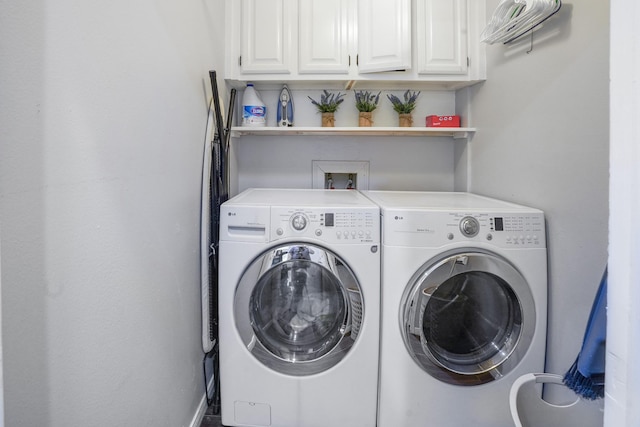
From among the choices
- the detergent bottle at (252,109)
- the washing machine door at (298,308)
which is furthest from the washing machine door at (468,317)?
the detergent bottle at (252,109)

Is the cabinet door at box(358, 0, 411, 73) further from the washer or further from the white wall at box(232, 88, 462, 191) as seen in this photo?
the washer

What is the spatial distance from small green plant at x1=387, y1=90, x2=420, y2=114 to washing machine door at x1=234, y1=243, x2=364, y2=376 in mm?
1251

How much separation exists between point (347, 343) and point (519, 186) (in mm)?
1134

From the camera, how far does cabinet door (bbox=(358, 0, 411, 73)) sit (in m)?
1.85

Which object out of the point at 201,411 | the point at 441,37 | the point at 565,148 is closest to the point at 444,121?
the point at 441,37

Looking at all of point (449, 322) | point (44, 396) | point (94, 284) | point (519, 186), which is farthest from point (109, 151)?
point (519, 186)

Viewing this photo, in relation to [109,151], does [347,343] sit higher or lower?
lower

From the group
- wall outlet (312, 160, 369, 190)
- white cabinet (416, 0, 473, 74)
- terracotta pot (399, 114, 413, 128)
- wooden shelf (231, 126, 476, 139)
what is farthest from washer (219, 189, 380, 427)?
white cabinet (416, 0, 473, 74)

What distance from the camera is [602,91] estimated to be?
3.74 feet

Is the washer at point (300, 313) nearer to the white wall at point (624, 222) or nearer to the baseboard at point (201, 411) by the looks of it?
the baseboard at point (201, 411)

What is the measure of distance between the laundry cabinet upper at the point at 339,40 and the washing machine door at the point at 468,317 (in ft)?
3.92

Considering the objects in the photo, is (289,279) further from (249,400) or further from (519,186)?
(519,186)

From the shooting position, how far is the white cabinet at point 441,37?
6.32ft

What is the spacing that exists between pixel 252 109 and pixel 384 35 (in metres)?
0.90
